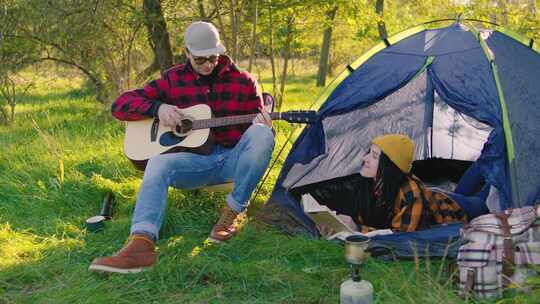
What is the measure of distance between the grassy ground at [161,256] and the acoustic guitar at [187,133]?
18.2 inches

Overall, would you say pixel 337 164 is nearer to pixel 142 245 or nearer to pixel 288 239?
pixel 288 239

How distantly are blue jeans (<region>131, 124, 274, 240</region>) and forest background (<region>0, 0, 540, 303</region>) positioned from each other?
10.2 inches

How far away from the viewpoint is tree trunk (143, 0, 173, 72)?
6.80 m

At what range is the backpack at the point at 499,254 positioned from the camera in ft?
8.43

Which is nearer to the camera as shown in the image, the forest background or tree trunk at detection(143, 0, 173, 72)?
the forest background

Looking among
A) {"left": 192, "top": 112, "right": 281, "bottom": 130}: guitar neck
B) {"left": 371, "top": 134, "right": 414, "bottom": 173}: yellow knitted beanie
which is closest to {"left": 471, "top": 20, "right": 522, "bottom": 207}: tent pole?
{"left": 371, "top": 134, "right": 414, "bottom": 173}: yellow knitted beanie

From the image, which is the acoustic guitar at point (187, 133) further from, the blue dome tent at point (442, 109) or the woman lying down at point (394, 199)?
the woman lying down at point (394, 199)

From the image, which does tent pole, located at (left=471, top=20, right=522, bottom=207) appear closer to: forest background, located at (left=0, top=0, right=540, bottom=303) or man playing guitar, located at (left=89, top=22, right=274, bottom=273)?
forest background, located at (left=0, top=0, right=540, bottom=303)

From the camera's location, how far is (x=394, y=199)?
3.10 metres

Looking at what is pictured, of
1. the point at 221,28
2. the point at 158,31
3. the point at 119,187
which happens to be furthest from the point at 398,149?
the point at 158,31

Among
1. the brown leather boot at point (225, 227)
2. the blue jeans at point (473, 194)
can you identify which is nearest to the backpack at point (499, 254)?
the blue jeans at point (473, 194)

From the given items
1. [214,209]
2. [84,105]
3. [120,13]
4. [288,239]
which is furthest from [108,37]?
[288,239]

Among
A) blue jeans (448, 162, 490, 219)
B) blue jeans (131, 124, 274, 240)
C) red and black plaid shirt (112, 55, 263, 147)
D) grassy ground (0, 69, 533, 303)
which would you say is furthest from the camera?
red and black plaid shirt (112, 55, 263, 147)

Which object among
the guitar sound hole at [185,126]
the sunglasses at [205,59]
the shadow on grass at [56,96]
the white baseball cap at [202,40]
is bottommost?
the guitar sound hole at [185,126]
